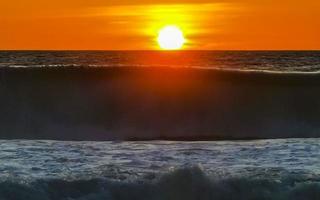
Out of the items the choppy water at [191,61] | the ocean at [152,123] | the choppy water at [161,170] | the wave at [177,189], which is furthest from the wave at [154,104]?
the choppy water at [191,61]

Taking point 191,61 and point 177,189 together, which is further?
point 191,61

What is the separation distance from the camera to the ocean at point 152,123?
11.3m

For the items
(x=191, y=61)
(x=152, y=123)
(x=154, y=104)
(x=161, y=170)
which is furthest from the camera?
(x=191, y=61)

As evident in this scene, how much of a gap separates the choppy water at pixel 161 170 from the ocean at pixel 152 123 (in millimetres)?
21

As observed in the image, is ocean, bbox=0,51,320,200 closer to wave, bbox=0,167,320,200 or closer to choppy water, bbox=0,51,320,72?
wave, bbox=0,167,320,200

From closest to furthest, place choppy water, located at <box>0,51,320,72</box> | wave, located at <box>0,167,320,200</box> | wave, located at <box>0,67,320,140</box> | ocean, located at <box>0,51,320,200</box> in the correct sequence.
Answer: wave, located at <box>0,167,320,200</box>
ocean, located at <box>0,51,320,200</box>
wave, located at <box>0,67,320,140</box>
choppy water, located at <box>0,51,320,72</box>

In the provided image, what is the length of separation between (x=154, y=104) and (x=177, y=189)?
8662 millimetres

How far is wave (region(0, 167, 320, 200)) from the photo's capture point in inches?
357

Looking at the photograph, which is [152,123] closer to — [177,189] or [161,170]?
[161,170]

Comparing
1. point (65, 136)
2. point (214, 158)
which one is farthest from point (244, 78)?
point (214, 158)

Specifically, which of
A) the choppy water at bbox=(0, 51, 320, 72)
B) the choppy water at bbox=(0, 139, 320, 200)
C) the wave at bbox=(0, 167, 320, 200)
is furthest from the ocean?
the choppy water at bbox=(0, 51, 320, 72)

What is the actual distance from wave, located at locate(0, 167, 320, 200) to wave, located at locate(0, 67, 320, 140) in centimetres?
703

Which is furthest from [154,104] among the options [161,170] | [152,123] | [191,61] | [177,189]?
[191,61]

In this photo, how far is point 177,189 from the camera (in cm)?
923
